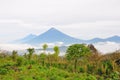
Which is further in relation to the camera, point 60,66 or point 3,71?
point 60,66

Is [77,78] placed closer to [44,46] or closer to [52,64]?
[52,64]

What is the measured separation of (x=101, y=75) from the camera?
2339 centimetres

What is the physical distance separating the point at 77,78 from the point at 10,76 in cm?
417

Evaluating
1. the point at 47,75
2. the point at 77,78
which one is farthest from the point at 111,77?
the point at 47,75

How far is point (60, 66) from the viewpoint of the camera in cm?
2561

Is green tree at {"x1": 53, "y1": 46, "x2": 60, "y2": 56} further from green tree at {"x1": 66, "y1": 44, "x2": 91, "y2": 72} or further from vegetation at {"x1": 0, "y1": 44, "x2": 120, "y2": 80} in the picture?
green tree at {"x1": 66, "y1": 44, "x2": 91, "y2": 72}

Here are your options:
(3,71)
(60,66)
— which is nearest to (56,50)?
(60,66)

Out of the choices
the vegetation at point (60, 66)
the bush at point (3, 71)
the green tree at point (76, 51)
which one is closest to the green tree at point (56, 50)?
the vegetation at point (60, 66)

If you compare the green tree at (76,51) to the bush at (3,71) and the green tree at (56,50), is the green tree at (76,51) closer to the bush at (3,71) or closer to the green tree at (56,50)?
the green tree at (56,50)

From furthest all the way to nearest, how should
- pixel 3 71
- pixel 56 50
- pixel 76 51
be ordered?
pixel 56 50 → pixel 76 51 → pixel 3 71

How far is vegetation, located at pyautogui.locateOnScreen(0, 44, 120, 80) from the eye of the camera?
21.6m

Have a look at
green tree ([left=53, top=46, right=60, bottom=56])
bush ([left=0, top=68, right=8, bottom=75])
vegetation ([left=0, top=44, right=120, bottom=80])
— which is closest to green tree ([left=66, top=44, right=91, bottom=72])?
vegetation ([left=0, top=44, right=120, bottom=80])

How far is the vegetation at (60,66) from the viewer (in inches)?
852

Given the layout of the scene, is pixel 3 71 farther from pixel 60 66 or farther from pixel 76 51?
pixel 76 51
